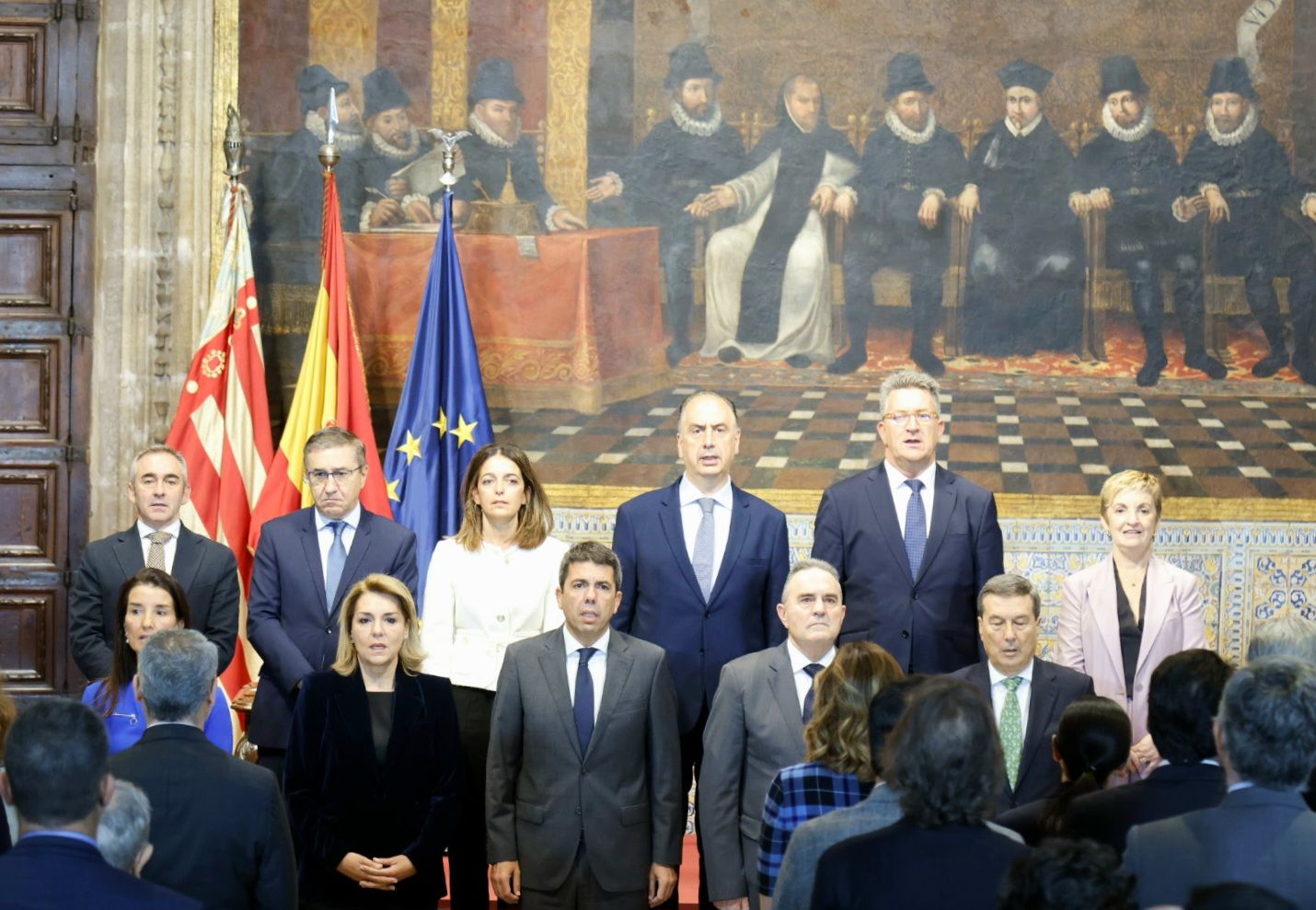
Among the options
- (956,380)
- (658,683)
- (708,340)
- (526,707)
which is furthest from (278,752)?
(956,380)

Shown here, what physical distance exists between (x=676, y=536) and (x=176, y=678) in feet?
7.81

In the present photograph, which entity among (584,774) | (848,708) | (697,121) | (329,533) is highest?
(697,121)

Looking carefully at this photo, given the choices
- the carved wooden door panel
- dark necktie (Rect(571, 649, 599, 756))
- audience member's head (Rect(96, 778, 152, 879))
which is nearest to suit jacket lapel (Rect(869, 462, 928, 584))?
dark necktie (Rect(571, 649, 599, 756))

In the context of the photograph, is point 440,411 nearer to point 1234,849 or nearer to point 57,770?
point 57,770

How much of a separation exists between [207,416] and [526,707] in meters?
3.01

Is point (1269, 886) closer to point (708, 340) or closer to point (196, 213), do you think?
point (708, 340)

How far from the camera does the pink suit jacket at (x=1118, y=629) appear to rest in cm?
572

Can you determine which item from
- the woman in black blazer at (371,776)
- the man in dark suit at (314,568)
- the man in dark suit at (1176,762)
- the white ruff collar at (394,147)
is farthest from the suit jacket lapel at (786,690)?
the white ruff collar at (394,147)

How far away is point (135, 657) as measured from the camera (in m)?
5.05

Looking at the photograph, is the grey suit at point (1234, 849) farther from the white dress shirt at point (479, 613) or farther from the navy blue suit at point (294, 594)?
the navy blue suit at point (294, 594)

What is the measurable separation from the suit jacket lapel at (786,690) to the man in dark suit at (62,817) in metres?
2.22

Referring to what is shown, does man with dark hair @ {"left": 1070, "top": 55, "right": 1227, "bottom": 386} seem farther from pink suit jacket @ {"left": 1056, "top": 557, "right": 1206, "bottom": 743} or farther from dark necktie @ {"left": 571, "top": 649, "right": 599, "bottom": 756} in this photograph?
dark necktie @ {"left": 571, "top": 649, "right": 599, "bottom": 756}

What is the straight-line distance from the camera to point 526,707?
197 inches

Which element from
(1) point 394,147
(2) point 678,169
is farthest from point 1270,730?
(1) point 394,147
